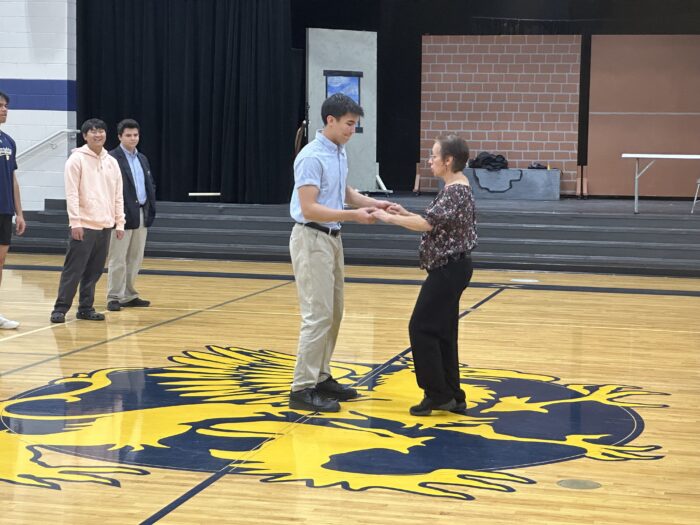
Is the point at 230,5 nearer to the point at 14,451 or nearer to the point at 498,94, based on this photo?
the point at 498,94

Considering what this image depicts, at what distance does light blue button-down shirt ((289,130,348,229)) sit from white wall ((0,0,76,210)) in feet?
29.1

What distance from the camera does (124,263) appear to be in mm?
8172

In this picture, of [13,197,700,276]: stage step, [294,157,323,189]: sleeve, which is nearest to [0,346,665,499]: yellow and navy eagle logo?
[294,157,323,189]: sleeve

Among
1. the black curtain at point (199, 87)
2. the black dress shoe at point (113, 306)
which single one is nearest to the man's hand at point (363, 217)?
the black dress shoe at point (113, 306)

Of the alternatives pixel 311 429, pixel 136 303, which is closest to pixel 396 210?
pixel 311 429

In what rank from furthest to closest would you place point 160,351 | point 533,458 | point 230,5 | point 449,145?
point 230,5 → point 160,351 → point 449,145 → point 533,458

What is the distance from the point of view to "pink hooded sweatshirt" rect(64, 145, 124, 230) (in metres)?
7.47

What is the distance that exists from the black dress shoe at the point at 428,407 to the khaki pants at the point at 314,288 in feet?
1.60

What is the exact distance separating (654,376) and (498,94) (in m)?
9.73

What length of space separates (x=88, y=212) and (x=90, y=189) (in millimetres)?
162

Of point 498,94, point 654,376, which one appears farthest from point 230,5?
point 654,376

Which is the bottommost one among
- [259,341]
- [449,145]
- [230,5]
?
[259,341]

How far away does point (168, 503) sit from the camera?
12.2ft

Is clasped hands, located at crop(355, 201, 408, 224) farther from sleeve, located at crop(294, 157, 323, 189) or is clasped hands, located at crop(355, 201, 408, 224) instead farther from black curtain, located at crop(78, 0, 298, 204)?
black curtain, located at crop(78, 0, 298, 204)
